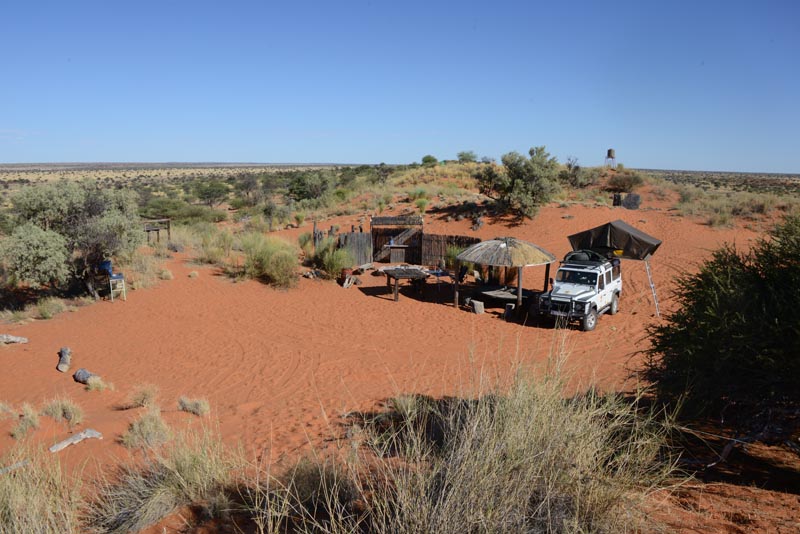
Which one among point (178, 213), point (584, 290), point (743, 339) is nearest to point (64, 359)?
point (743, 339)

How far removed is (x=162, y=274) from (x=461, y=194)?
21.8 metres

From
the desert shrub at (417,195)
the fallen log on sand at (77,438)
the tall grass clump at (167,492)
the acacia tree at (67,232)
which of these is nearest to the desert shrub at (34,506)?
the tall grass clump at (167,492)

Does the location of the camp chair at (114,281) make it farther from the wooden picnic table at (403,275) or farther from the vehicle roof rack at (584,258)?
the vehicle roof rack at (584,258)

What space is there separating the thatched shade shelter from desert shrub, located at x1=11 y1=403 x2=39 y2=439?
10067 millimetres

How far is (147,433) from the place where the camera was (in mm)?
6574

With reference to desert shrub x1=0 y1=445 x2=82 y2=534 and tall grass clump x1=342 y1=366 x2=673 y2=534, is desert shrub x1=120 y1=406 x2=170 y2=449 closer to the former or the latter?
desert shrub x1=0 y1=445 x2=82 y2=534

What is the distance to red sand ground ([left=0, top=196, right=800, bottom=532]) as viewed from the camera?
6969 millimetres

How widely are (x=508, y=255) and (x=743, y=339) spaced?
8.70 metres

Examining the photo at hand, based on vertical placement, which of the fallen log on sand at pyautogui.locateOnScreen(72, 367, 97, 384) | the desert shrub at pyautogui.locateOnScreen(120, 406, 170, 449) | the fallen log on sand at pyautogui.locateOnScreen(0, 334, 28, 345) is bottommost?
the fallen log on sand at pyautogui.locateOnScreen(72, 367, 97, 384)

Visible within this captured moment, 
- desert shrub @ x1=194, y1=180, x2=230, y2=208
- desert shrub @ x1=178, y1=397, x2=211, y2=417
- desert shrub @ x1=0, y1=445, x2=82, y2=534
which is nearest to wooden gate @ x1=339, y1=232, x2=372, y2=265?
desert shrub @ x1=178, y1=397, x2=211, y2=417

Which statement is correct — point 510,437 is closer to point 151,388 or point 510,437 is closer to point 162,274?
point 151,388

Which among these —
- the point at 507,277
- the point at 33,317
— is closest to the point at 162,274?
the point at 33,317

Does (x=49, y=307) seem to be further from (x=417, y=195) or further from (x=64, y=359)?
(x=417, y=195)

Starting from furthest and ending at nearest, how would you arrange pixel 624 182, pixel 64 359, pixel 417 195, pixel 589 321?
1. pixel 624 182
2. pixel 417 195
3. pixel 589 321
4. pixel 64 359
